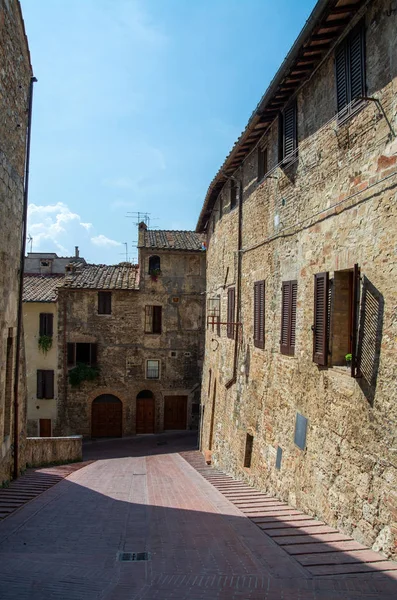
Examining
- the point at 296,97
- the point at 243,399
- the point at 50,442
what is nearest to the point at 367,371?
the point at 296,97

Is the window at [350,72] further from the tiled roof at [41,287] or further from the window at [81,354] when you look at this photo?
the window at [81,354]

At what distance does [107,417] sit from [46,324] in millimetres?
5833

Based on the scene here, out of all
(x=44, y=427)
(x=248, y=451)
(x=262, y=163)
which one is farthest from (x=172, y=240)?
(x=248, y=451)

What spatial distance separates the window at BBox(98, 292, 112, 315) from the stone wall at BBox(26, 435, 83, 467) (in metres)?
9.28

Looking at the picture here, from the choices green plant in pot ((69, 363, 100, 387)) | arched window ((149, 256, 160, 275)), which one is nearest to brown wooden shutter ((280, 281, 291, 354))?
arched window ((149, 256, 160, 275))

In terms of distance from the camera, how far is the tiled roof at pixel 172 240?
28.0 metres

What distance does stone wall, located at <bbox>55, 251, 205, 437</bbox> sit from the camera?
27.0 m

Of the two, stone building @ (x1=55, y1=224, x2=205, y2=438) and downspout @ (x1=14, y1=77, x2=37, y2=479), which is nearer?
downspout @ (x1=14, y1=77, x2=37, y2=479)

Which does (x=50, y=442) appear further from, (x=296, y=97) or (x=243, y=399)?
(x=296, y=97)

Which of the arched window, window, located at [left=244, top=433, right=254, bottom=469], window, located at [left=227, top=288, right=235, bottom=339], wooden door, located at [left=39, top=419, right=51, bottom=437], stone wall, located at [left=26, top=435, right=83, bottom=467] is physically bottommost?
wooden door, located at [left=39, top=419, right=51, bottom=437]

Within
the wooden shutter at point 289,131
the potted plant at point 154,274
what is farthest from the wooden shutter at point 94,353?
the wooden shutter at point 289,131

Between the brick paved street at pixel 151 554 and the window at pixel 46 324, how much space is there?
15.5 meters

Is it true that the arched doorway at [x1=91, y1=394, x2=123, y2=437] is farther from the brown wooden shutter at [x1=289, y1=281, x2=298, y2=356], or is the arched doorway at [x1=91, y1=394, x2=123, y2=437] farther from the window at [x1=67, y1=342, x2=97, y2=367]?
the brown wooden shutter at [x1=289, y1=281, x2=298, y2=356]

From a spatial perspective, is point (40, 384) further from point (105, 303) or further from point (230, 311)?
point (230, 311)
